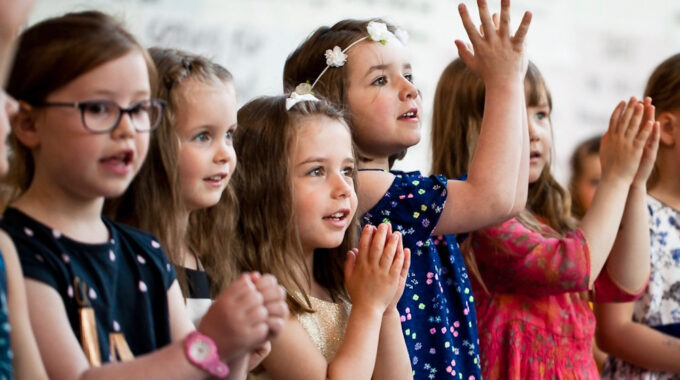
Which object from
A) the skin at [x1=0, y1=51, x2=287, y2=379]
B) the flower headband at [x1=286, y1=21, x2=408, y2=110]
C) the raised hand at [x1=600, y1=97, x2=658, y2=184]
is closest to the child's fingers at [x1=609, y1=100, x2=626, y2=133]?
the raised hand at [x1=600, y1=97, x2=658, y2=184]

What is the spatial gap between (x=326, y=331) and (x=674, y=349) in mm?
982

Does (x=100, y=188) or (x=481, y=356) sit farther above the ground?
(x=100, y=188)

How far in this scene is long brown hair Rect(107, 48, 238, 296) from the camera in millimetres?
1595

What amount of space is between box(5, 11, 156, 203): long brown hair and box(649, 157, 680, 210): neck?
171 cm

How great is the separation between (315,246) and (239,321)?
0.74 meters

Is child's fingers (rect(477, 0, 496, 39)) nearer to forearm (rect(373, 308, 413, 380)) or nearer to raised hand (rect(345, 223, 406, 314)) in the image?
raised hand (rect(345, 223, 406, 314))

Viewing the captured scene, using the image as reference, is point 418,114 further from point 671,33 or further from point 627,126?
point 671,33

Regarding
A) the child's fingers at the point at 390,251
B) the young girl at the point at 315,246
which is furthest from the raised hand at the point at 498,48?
the child's fingers at the point at 390,251

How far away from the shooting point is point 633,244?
92.7 inches

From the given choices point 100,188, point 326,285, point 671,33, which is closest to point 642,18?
point 671,33

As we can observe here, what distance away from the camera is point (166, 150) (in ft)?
5.27

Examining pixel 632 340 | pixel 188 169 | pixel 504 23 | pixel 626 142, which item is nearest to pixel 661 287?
pixel 632 340

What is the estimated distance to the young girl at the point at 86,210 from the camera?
117 cm

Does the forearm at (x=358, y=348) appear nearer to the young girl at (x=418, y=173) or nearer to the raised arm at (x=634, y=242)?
the young girl at (x=418, y=173)
